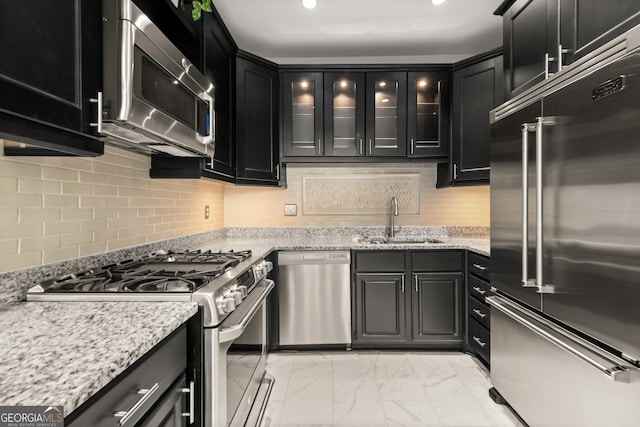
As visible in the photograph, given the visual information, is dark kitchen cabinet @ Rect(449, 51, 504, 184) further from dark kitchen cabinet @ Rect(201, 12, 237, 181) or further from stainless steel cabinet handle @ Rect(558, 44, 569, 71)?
dark kitchen cabinet @ Rect(201, 12, 237, 181)

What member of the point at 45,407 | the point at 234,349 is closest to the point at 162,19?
the point at 234,349

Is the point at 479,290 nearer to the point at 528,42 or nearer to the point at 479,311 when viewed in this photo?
the point at 479,311

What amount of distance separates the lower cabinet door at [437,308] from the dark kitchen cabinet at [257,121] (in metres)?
1.52

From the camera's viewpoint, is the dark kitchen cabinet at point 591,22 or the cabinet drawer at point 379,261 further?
the cabinet drawer at point 379,261

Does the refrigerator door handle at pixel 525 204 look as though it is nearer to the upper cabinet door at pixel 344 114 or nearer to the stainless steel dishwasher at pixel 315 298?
the stainless steel dishwasher at pixel 315 298

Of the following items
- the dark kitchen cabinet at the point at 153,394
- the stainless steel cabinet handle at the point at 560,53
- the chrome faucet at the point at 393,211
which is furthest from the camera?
the chrome faucet at the point at 393,211

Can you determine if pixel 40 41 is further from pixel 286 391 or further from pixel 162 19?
pixel 286 391

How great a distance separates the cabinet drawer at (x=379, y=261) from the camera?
288 cm

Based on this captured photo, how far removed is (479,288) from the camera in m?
2.62

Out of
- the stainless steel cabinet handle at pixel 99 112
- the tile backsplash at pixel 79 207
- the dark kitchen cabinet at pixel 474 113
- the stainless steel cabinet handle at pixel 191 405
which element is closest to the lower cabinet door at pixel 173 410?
the stainless steel cabinet handle at pixel 191 405

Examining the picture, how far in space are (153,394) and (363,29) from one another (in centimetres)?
282

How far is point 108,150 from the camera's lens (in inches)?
69.2

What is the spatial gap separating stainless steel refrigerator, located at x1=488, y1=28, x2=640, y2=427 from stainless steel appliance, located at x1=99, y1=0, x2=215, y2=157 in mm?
1569

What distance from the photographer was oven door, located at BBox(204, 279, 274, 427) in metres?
1.24
